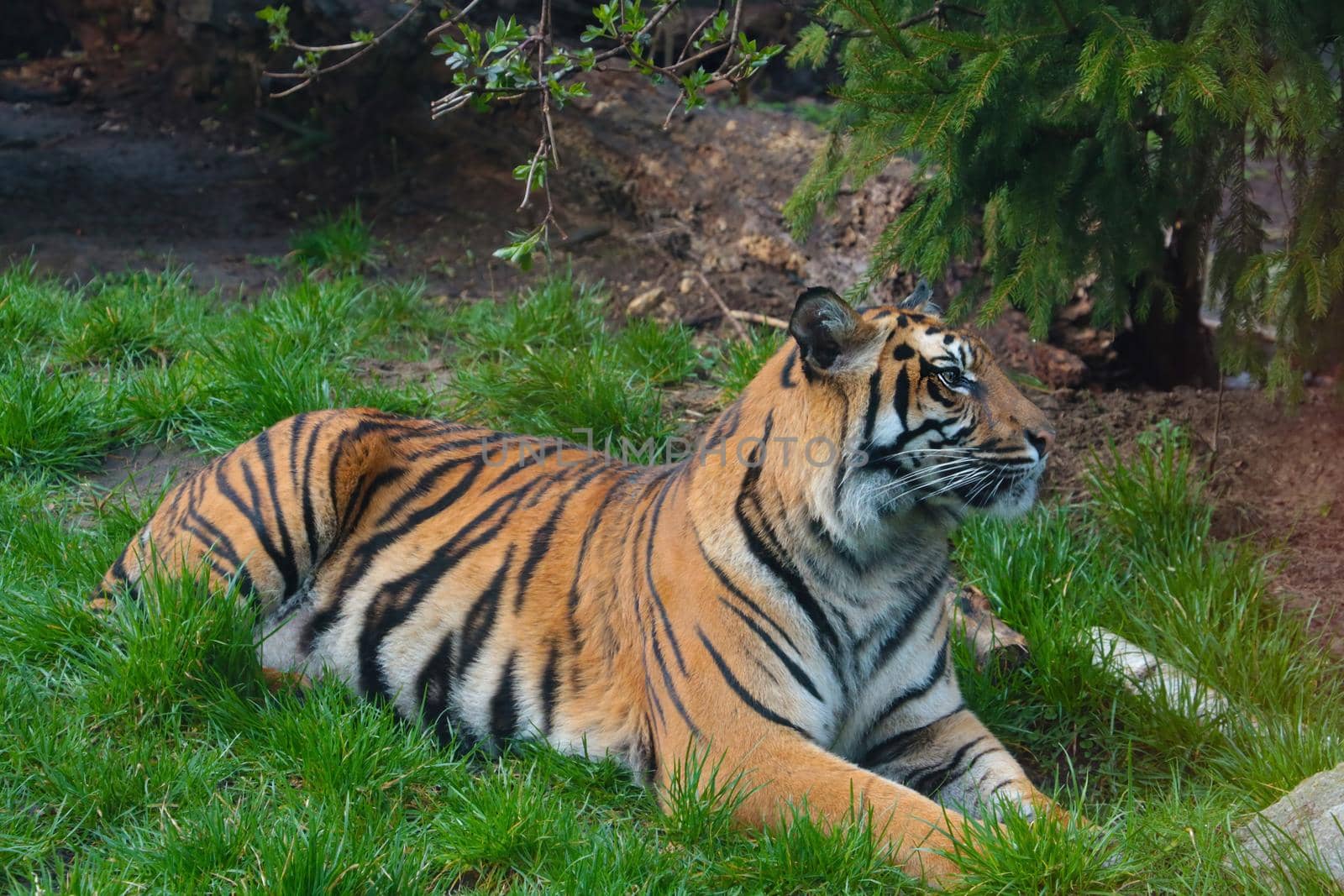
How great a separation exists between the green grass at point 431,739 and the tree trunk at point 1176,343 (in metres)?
0.97

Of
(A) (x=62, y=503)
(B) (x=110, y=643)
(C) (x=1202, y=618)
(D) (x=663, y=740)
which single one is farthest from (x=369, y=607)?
(C) (x=1202, y=618)

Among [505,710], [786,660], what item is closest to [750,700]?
[786,660]

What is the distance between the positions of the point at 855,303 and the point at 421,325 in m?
2.39

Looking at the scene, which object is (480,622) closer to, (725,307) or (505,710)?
(505,710)

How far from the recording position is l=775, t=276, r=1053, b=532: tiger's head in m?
3.45

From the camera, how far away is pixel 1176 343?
620cm

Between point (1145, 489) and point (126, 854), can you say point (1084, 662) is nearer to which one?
point (1145, 489)

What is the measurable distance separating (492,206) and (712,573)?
474cm

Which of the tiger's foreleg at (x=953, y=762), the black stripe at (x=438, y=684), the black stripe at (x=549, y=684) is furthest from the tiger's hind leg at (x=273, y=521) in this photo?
the tiger's foreleg at (x=953, y=762)

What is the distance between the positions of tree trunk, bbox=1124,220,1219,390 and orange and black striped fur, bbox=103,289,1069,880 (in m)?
2.44

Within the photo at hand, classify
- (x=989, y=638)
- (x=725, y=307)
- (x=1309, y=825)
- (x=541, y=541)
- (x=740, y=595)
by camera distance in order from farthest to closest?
(x=725, y=307)
(x=989, y=638)
(x=541, y=541)
(x=740, y=595)
(x=1309, y=825)

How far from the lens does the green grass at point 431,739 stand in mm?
3059

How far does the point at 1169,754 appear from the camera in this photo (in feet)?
12.9

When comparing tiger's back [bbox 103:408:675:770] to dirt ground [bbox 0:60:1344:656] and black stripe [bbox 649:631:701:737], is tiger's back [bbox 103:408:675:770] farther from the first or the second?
dirt ground [bbox 0:60:1344:656]
